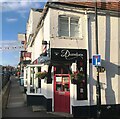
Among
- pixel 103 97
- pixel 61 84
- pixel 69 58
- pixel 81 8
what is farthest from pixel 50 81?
pixel 81 8

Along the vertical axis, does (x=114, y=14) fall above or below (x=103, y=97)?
above

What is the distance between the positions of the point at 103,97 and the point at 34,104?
516cm

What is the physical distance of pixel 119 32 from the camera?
1600 centimetres

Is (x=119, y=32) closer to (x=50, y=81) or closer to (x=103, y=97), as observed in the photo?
(x=103, y=97)

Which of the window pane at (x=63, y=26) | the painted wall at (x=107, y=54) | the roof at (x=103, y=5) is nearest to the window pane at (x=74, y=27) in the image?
the window pane at (x=63, y=26)

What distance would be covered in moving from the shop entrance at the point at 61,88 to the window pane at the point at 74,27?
1922 millimetres

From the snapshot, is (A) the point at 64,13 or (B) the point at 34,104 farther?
(B) the point at 34,104

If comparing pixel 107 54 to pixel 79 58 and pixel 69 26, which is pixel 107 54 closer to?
pixel 79 58

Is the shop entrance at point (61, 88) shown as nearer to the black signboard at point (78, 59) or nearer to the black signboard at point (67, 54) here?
the black signboard at point (78, 59)

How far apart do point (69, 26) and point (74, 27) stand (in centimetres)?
38

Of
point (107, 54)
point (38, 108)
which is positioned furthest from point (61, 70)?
point (38, 108)

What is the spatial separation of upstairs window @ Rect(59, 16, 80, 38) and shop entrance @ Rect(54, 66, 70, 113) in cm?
187

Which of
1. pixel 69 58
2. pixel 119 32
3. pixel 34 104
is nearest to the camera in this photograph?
pixel 69 58

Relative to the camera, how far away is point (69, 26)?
50.1 feet
